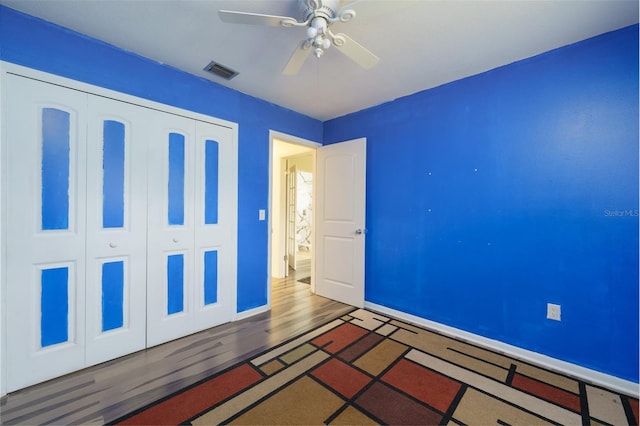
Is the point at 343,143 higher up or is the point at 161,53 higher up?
the point at 161,53

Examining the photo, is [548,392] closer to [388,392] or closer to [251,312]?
[388,392]

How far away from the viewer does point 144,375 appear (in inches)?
74.4

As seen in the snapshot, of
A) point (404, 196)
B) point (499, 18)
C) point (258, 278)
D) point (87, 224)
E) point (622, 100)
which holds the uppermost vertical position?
point (499, 18)

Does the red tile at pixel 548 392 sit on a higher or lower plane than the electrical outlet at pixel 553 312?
lower

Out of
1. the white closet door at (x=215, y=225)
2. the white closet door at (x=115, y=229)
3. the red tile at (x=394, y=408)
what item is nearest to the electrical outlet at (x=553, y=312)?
the red tile at (x=394, y=408)

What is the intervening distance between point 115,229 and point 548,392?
332 cm

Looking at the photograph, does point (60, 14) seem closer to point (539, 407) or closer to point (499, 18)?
point (499, 18)

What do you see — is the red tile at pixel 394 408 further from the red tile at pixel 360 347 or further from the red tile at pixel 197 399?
the red tile at pixel 197 399

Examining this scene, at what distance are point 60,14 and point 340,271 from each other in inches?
130

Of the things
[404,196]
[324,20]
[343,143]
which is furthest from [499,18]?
[343,143]

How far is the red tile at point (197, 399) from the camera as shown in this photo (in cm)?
149

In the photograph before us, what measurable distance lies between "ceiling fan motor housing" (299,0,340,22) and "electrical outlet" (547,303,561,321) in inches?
102

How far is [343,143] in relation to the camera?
3.36 metres

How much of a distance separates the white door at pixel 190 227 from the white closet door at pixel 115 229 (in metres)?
0.09
